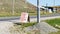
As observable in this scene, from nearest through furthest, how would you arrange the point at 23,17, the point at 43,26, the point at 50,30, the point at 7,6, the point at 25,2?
the point at 50,30 < the point at 43,26 < the point at 23,17 < the point at 7,6 < the point at 25,2

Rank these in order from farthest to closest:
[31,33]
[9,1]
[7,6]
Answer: [9,1] < [7,6] < [31,33]

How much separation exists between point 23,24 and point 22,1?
7061 centimetres

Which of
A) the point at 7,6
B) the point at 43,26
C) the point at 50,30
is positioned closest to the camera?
the point at 50,30

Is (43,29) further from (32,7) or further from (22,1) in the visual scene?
(22,1)

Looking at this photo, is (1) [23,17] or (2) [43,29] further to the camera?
(1) [23,17]

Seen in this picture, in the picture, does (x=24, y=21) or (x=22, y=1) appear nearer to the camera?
(x=24, y=21)

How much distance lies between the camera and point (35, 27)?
56.5 feet

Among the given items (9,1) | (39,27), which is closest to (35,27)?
(39,27)

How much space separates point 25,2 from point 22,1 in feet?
3.89

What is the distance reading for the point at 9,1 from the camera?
82.9 metres

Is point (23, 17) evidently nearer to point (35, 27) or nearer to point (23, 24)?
point (23, 24)

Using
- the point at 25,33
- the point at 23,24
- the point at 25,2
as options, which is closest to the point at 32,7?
the point at 25,2

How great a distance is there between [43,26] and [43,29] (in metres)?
0.89

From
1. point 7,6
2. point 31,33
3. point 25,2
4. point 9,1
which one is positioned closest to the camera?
point 31,33
